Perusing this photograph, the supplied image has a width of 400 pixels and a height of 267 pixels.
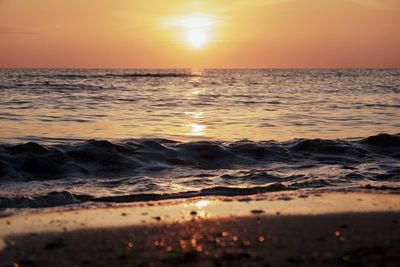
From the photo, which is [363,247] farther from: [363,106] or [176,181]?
[363,106]

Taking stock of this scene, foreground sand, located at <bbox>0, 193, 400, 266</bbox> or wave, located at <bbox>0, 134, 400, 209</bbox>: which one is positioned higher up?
foreground sand, located at <bbox>0, 193, 400, 266</bbox>

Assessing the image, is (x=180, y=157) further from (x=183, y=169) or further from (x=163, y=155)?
(x=183, y=169)

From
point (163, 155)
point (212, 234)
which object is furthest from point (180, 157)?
point (212, 234)

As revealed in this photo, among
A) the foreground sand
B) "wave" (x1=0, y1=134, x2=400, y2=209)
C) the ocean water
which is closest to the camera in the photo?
the foreground sand

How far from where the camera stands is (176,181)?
9.12 meters

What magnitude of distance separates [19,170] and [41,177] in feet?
1.88

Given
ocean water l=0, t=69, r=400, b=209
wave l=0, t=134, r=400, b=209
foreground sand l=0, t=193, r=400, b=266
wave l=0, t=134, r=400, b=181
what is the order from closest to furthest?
1. foreground sand l=0, t=193, r=400, b=266
2. wave l=0, t=134, r=400, b=209
3. ocean water l=0, t=69, r=400, b=209
4. wave l=0, t=134, r=400, b=181

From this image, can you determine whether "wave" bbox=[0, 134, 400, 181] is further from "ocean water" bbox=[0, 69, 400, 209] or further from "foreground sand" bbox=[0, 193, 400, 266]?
"foreground sand" bbox=[0, 193, 400, 266]

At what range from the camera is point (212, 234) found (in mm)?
5035

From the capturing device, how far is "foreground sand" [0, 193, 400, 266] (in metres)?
4.35

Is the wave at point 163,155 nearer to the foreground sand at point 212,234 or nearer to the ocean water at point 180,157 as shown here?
the ocean water at point 180,157

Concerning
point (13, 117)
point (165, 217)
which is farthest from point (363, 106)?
point (165, 217)

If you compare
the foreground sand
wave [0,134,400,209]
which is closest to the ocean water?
wave [0,134,400,209]

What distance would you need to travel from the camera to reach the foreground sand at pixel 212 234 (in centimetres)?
435
